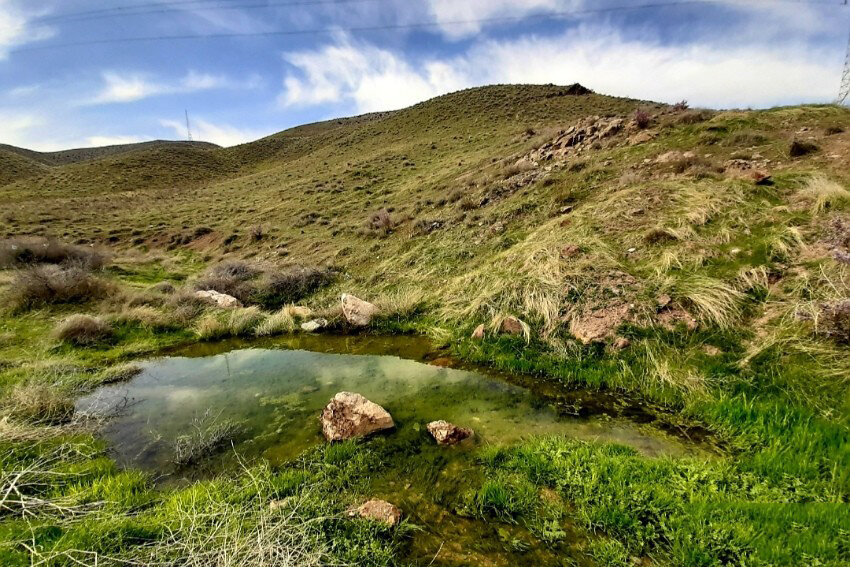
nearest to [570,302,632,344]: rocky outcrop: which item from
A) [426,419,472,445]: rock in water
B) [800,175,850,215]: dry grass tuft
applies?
[426,419,472,445]: rock in water

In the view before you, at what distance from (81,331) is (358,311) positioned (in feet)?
23.0

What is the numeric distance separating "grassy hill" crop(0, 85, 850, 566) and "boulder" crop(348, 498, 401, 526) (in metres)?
0.28

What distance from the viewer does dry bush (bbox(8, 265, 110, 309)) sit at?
11484 mm

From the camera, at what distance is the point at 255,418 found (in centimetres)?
634

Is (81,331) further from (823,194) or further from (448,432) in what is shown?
(823,194)

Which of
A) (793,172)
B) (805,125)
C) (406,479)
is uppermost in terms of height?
(805,125)

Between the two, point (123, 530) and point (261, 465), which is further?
point (261, 465)

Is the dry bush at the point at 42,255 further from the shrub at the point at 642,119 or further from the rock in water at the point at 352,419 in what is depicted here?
the shrub at the point at 642,119

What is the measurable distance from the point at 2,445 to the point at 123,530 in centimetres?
313

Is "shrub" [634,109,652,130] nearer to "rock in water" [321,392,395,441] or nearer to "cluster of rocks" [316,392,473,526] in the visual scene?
"cluster of rocks" [316,392,473,526]

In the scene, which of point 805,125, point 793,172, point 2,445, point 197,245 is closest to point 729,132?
point 805,125

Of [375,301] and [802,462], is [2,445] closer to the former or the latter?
[375,301]

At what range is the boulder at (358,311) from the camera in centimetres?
1027

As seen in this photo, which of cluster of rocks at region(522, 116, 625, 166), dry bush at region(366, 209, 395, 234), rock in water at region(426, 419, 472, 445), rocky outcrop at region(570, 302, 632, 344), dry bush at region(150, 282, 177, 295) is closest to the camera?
rock in water at region(426, 419, 472, 445)
